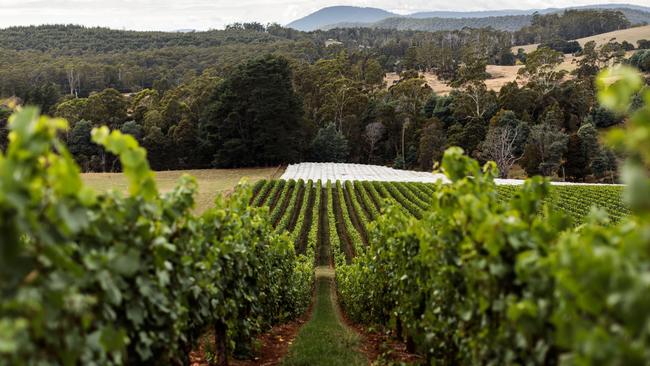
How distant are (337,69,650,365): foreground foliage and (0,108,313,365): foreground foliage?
85.7 inches

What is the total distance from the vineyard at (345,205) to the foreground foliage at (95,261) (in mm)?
22379

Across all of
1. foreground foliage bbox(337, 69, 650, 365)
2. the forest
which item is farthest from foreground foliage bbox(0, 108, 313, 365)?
the forest

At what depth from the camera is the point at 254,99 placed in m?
56.9

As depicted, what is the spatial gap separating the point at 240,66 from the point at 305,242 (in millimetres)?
31578

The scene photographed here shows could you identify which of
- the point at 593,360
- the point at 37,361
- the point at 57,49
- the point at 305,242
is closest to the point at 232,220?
the point at 37,361

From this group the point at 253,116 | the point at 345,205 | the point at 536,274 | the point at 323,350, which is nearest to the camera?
the point at 536,274

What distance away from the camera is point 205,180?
164 feet

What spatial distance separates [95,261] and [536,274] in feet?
8.28

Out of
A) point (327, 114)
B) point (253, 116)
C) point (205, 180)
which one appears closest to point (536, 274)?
point (205, 180)

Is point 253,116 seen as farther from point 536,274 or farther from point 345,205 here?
point 536,274

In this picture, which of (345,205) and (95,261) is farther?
(345,205)

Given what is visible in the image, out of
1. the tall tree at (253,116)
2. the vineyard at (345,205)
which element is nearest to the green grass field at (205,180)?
the tall tree at (253,116)

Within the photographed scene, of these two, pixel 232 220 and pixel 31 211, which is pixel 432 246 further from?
pixel 31 211

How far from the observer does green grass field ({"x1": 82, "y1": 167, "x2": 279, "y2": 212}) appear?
136ft
